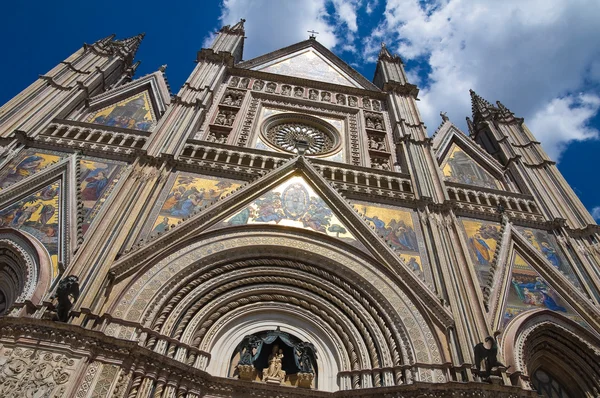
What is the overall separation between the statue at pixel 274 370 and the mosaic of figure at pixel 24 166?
7169mm

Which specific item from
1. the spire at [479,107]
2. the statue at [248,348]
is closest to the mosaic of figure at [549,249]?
the statue at [248,348]

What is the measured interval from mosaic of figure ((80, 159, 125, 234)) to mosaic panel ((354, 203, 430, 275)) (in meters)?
6.15

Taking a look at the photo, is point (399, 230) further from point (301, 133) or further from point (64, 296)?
point (64, 296)

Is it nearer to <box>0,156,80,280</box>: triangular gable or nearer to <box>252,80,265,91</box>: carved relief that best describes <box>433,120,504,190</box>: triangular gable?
<box>252,80,265,91</box>: carved relief

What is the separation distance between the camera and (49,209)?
8.81 metres

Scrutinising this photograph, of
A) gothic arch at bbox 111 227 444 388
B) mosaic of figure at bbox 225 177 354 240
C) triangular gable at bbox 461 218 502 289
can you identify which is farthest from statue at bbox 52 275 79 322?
triangular gable at bbox 461 218 502 289

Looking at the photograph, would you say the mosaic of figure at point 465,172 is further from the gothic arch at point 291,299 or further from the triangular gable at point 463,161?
the gothic arch at point 291,299

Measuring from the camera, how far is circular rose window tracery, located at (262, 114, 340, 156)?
1430cm

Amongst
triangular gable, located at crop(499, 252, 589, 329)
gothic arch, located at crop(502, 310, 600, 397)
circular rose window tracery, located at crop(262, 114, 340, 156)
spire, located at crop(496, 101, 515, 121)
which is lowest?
gothic arch, located at crop(502, 310, 600, 397)

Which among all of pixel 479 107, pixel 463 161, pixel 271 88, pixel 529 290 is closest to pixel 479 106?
pixel 479 107

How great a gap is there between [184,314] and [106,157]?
17.4 feet

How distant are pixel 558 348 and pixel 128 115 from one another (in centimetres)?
1347

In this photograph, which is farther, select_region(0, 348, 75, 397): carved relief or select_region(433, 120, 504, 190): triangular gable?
select_region(433, 120, 504, 190): triangular gable

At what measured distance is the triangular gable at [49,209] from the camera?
7.90 m
